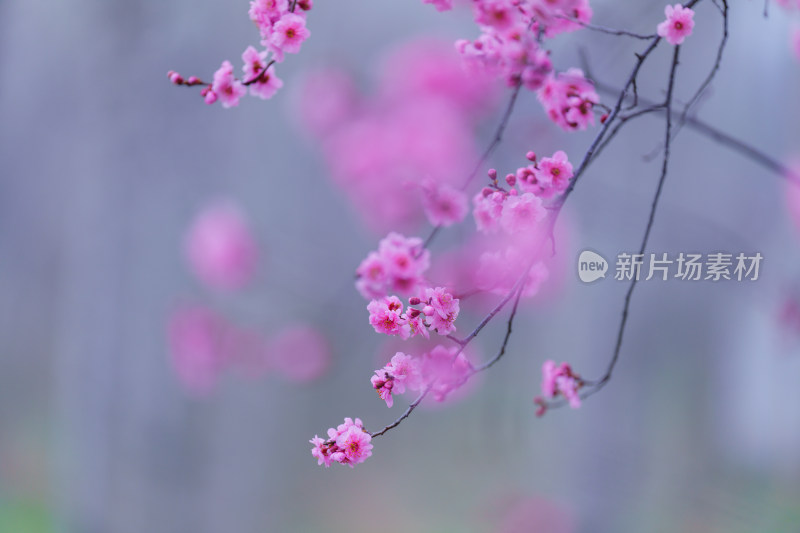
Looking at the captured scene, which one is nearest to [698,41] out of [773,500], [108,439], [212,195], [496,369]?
[496,369]

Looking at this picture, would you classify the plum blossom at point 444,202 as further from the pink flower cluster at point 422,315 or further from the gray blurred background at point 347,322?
the gray blurred background at point 347,322

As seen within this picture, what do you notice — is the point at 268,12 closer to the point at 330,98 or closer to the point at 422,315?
the point at 422,315

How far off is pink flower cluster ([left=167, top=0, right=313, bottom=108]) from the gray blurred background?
2.27 feet

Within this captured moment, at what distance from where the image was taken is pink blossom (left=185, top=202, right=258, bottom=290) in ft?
4.63

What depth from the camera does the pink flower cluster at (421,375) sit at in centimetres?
48

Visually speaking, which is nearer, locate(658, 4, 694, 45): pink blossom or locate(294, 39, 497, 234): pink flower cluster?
locate(658, 4, 694, 45): pink blossom

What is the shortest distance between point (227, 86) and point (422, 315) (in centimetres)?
24

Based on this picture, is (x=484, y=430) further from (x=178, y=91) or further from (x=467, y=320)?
(x=178, y=91)

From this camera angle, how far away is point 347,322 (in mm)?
1746

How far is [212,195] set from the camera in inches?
64.6

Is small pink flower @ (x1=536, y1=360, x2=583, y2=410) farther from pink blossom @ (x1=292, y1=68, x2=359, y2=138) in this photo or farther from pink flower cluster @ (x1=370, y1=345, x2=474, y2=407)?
pink blossom @ (x1=292, y1=68, x2=359, y2=138)

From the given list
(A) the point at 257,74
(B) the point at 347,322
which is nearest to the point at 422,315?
(A) the point at 257,74

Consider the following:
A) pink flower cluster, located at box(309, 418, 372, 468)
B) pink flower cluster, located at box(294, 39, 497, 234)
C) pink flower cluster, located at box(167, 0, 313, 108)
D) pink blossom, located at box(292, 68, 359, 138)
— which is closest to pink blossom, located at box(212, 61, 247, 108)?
pink flower cluster, located at box(167, 0, 313, 108)

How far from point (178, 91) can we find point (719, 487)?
1.52 metres
